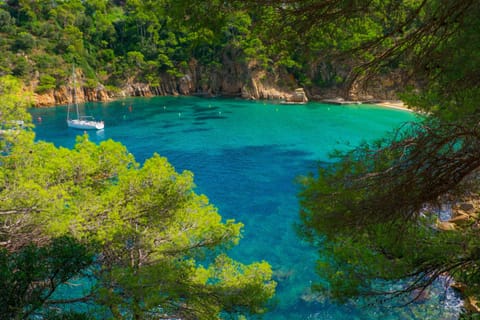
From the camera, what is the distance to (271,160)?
2305 cm

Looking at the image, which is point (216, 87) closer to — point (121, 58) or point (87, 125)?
point (121, 58)

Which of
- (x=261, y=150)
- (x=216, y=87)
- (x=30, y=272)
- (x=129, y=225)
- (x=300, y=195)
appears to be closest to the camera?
(x=30, y=272)

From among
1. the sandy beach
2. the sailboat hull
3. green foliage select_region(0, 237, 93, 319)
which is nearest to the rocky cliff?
the sandy beach

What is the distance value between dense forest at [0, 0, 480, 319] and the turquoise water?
52.7 inches

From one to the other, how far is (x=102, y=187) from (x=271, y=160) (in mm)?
16568

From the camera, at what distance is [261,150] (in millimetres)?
25438

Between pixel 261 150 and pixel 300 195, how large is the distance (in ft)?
65.6

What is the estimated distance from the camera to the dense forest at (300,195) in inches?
157

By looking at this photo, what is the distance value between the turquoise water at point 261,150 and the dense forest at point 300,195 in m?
1.34

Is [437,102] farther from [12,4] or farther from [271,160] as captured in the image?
[12,4]

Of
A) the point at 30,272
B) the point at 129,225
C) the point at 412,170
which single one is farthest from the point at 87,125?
the point at 412,170

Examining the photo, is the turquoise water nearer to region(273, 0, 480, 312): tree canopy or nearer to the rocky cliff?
region(273, 0, 480, 312): tree canopy

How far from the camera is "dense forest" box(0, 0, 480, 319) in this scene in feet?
13.1

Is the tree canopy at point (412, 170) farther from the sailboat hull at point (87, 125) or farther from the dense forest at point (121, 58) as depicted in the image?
the dense forest at point (121, 58)
